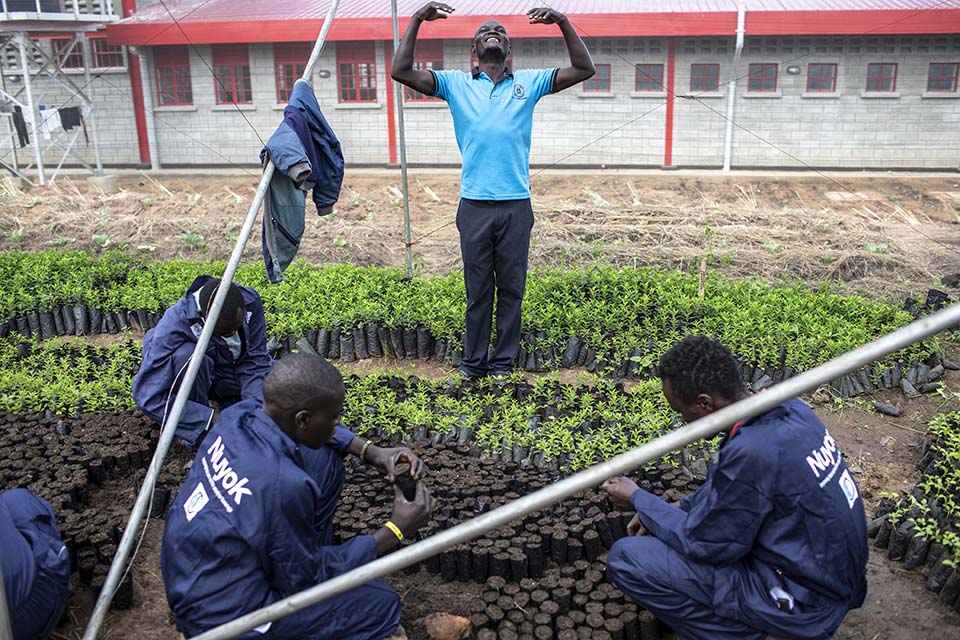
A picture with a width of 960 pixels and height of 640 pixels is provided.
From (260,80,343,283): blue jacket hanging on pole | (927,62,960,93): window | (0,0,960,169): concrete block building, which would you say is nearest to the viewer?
(260,80,343,283): blue jacket hanging on pole

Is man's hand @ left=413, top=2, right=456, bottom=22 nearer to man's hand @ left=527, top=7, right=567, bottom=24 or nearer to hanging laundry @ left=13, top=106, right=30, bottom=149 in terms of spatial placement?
man's hand @ left=527, top=7, right=567, bottom=24

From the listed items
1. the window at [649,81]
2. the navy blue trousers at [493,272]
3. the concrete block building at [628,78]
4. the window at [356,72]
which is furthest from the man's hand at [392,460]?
the window at [356,72]

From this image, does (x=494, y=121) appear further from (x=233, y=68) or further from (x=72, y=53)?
(x=72, y=53)

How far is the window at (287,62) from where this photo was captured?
1867 centimetres

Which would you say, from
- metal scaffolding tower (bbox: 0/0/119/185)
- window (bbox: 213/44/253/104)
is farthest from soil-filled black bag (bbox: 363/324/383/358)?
window (bbox: 213/44/253/104)

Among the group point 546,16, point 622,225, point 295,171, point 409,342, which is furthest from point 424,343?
point 622,225

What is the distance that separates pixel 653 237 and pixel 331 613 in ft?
26.4

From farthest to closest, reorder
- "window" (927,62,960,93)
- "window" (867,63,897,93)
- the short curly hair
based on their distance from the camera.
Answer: "window" (867,63,897,93)
"window" (927,62,960,93)
the short curly hair

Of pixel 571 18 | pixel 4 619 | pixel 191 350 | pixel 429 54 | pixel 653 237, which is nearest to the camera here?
pixel 4 619

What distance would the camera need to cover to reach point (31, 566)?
338 cm

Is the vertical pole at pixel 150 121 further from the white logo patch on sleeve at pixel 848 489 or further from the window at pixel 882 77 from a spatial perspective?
the white logo patch on sleeve at pixel 848 489

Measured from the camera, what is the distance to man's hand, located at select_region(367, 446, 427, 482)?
371 cm

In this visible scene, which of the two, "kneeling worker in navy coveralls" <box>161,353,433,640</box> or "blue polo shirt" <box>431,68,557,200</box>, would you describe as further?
"blue polo shirt" <box>431,68,557,200</box>

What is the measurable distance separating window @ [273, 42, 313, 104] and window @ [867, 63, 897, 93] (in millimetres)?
11926
